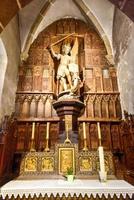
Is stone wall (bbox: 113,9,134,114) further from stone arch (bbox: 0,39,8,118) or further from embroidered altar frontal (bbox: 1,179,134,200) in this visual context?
stone arch (bbox: 0,39,8,118)

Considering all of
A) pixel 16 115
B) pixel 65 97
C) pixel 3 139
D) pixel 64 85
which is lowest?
pixel 3 139

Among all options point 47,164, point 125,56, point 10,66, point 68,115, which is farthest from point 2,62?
point 125,56

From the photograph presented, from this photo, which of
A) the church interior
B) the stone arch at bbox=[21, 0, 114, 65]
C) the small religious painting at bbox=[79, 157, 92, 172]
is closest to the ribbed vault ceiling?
the church interior

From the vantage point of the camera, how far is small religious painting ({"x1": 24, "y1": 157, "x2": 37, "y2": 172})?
3589mm

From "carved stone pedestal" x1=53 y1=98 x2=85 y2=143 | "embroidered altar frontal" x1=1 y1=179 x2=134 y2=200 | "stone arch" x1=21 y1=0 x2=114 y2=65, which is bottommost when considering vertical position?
"embroidered altar frontal" x1=1 y1=179 x2=134 y2=200

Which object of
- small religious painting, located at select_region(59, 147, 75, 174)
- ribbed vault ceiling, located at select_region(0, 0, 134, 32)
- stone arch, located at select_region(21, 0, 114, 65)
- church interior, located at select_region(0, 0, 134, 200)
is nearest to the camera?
ribbed vault ceiling, located at select_region(0, 0, 134, 32)

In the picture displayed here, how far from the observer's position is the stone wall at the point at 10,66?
416 cm

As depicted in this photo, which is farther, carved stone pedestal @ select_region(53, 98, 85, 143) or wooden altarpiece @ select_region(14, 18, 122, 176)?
wooden altarpiece @ select_region(14, 18, 122, 176)

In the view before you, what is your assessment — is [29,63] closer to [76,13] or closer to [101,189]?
[76,13]

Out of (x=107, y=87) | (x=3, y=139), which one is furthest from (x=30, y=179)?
(x=107, y=87)

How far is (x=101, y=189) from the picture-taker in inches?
100

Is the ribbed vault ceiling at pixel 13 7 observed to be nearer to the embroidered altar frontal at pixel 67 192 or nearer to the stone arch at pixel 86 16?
the embroidered altar frontal at pixel 67 192

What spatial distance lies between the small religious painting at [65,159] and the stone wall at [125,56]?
1602mm

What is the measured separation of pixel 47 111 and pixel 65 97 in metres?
0.72
